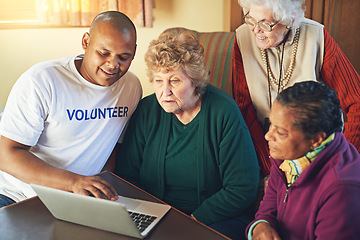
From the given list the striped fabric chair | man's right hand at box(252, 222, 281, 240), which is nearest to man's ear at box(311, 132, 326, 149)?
man's right hand at box(252, 222, 281, 240)

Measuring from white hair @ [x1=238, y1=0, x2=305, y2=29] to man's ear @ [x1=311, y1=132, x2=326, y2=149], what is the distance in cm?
79

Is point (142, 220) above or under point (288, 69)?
under

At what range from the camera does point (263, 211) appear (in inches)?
48.7

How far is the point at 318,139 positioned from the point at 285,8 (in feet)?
2.65

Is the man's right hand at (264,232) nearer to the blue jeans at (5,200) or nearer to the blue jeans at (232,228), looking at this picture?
the blue jeans at (232,228)

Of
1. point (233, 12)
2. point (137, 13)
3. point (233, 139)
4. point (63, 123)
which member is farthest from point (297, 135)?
point (137, 13)

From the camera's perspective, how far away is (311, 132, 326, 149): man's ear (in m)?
0.99

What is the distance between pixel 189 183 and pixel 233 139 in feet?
0.89

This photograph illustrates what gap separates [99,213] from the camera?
1031 millimetres

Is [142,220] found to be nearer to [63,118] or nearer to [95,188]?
[95,188]

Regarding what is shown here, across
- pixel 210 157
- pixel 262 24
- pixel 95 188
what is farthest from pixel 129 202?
pixel 262 24

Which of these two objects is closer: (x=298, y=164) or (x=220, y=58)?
(x=298, y=164)

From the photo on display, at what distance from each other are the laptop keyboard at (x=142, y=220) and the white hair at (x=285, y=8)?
1.01 m

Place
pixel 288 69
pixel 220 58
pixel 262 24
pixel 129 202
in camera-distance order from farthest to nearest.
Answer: pixel 220 58 < pixel 288 69 < pixel 262 24 < pixel 129 202
